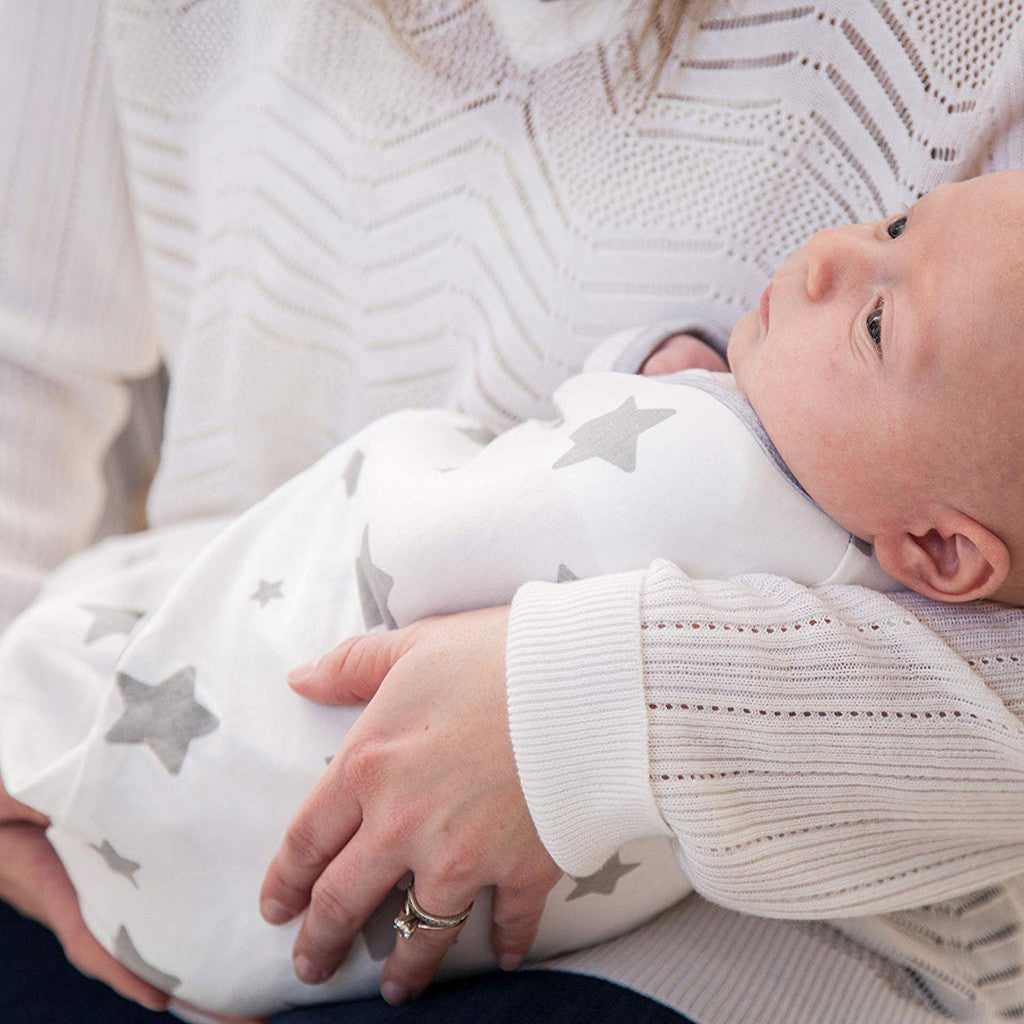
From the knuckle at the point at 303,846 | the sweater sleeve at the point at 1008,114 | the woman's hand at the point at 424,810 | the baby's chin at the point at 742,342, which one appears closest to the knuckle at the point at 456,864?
the woman's hand at the point at 424,810

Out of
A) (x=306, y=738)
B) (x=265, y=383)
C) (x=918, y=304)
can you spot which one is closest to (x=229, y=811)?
(x=306, y=738)

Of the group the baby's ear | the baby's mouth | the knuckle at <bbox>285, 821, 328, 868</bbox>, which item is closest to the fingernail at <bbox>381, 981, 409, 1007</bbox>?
the knuckle at <bbox>285, 821, 328, 868</bbox>

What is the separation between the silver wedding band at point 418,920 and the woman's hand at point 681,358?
504 mm

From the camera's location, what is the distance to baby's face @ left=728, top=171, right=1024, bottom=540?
26.4 inches

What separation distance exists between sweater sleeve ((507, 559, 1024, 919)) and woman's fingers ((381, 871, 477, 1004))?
9 cm

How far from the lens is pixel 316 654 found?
0.81 m

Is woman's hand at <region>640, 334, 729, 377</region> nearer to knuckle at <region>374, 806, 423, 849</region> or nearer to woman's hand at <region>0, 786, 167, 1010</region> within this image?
knuckle at <region>374, 806, 423, 849</region>

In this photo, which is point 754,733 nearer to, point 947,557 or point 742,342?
point 947,557

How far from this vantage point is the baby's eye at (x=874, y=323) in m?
0.73

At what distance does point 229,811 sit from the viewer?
0.76m

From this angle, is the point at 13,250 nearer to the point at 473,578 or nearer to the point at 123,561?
the point at 123,561

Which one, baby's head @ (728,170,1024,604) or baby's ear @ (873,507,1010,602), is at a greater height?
baby's head @ (728,170,1024,604)

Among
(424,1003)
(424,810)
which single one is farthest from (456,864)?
(424,1003)

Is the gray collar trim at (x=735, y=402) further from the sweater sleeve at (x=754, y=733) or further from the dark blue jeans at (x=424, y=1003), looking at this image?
the dark blue jeans at (x=424, y=1003)
